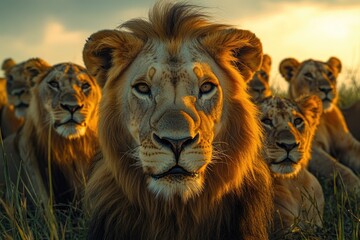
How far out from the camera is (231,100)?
127 inches

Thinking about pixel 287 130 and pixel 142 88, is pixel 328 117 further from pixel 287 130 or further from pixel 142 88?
pixel 142 88

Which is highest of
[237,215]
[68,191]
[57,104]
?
[57,104]

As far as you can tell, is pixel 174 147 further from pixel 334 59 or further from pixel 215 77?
pixel 334 59

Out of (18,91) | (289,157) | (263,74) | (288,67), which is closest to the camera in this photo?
(289,157)

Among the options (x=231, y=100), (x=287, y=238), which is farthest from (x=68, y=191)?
(x=231, y=100)

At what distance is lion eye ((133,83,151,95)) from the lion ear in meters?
2.88

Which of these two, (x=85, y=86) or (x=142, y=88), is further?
(x=85, y=86)

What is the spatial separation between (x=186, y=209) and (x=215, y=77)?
24.1 inches

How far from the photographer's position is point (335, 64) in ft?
28.1

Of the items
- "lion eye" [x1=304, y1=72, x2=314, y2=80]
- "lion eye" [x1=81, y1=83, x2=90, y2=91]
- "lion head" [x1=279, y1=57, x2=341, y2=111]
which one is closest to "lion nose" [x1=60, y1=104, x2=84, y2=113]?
"lion eye" [x1=81, y1=83, x2=90, y2=91]

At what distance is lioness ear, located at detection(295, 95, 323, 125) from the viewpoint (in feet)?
16.1

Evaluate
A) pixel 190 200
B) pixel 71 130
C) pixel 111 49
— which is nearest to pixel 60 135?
pixel 71 130

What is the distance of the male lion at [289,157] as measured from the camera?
4.08 m

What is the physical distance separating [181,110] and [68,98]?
7.52 feet
